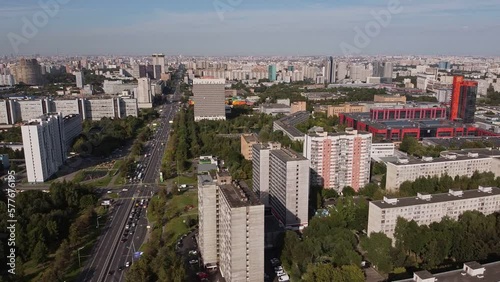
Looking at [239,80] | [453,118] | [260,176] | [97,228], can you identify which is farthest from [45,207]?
[239,80]

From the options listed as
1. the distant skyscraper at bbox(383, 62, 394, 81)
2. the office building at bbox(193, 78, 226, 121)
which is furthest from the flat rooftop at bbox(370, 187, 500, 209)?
the distant skyscraper at bbox(383, 62, 394, 81)

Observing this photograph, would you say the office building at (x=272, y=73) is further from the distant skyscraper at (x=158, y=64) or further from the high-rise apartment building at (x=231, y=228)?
the high-rise apartment building at (x=231, y=228)

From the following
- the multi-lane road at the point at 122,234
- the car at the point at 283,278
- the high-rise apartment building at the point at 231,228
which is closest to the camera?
the high-rise apartment building at the point at 231,228

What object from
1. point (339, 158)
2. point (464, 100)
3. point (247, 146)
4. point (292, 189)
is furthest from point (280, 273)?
point (464, 100)

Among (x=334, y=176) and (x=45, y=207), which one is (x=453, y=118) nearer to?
(x=334, y=176)

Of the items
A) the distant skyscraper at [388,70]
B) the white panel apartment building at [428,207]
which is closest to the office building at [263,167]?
the white panel apartment building at [428,207]

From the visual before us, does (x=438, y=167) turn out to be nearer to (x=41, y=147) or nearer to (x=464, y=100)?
(x=464, y=100)
